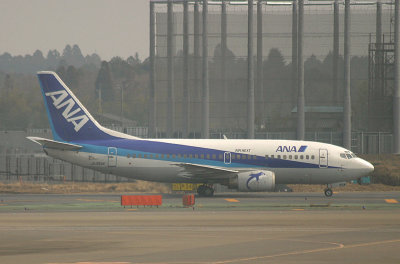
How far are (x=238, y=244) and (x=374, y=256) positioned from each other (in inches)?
207

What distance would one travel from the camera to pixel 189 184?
59906mm

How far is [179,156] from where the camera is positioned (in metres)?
54.1

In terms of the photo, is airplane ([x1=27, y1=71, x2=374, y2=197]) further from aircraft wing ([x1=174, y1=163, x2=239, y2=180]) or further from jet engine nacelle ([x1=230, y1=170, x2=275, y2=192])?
jet engine nacelle ([x1=230, y1=170, x2=275, y2=192])

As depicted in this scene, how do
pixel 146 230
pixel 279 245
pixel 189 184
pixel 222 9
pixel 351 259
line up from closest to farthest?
pixel 351 259 → pixel 279 245 → pixel 146 230 → pixel 189 184 → pixel 222 9

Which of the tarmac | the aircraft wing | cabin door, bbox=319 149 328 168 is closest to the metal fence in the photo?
the aircraft wing

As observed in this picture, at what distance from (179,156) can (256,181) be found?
544 centimetres

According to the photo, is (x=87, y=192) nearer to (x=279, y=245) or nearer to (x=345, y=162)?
(x=345, y=162)

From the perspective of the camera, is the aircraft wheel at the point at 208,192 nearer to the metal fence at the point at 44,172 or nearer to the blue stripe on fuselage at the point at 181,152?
the blue stripe on fuselage at the point at 181,152

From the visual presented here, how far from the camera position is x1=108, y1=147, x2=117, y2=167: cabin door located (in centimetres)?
5391

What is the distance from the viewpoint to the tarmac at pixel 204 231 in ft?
85.6

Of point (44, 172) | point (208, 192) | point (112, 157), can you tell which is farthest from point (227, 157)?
point (44, 172)

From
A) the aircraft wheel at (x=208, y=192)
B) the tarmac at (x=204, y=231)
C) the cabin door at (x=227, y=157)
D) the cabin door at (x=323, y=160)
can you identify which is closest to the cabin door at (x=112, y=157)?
the tarmac at (x=204, y=231)

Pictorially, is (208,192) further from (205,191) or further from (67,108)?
(67,108)

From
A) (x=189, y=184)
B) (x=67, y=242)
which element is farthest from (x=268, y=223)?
(x=189, y=184)
